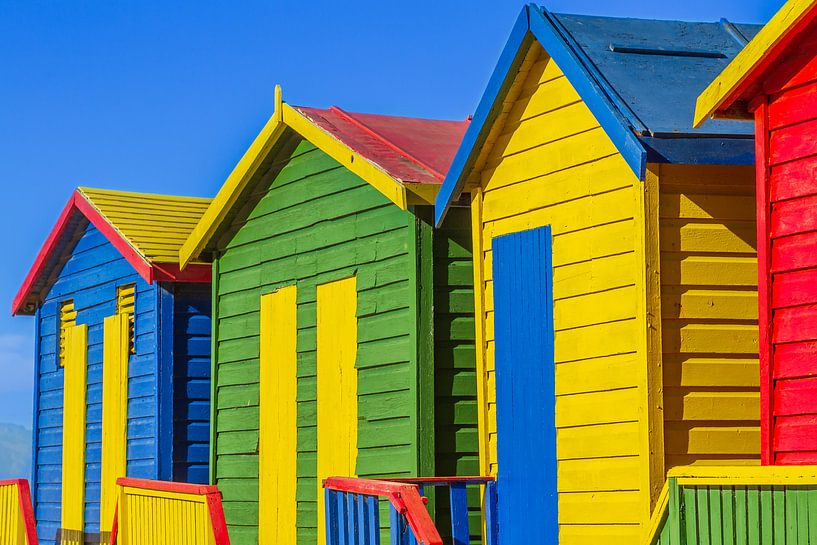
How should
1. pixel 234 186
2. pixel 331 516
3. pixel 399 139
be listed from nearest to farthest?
pixel 331 516
pixel 399 139
pixel 234 186

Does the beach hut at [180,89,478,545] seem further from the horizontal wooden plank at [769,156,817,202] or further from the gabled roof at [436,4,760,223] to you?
the horizontal wooden plank at [769,156,817,202]

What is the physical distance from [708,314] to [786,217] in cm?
118

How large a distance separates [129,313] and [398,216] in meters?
5.44

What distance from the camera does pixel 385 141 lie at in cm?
1313

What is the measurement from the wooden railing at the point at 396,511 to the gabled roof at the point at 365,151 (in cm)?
243

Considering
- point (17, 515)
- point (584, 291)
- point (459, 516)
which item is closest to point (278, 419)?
point (17, 515)

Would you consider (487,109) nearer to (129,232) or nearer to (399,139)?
(399,139)

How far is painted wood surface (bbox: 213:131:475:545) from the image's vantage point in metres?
11.9

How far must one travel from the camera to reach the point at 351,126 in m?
13.6

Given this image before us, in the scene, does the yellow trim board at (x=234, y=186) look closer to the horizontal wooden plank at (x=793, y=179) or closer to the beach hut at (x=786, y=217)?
the beach hut at (x=786, y=217)

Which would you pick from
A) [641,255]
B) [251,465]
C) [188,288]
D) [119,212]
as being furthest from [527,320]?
[119,212]

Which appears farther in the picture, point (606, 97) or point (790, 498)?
point (606, 97)

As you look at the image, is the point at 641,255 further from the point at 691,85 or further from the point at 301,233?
the point at 301,233

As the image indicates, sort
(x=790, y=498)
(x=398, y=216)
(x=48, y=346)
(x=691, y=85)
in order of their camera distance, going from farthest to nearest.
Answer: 1. (x=48, y=346)
2. (x=398, y=216)
3. (x=691, y=85)
4. (x=790, y=498)
